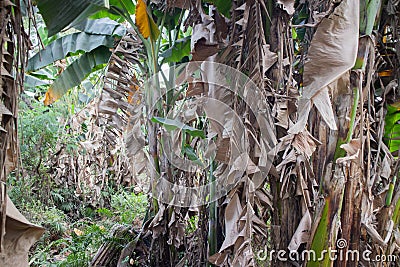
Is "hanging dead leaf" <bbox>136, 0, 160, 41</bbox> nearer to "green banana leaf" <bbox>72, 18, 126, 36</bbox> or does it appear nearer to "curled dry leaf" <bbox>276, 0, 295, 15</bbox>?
"green banana leaf" <bbox>72, 18, 126, 36</bbox>

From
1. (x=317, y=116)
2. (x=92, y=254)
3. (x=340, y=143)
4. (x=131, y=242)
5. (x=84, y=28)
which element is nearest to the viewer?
(x=340, y=143)

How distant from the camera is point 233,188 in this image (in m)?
1.04

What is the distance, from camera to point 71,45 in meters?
2.25

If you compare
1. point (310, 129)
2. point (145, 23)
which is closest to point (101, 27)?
point (145, 23)

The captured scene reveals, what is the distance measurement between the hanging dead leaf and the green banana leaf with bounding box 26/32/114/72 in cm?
59

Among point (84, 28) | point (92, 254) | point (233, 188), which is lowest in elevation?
point (92, 254)

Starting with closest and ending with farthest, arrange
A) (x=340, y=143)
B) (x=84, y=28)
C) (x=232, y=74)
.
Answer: (x=340, y=143) < (x=232, y=74) < (x=84, y=28)

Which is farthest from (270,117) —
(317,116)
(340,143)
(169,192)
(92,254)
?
(92,254)

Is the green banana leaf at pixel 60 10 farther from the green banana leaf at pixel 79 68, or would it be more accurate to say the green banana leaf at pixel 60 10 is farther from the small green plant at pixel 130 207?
the small green plant at pixel 130 207

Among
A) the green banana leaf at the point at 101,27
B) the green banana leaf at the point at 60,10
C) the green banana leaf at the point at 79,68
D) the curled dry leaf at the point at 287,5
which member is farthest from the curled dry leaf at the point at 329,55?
the green banana leaf at the point at 79,68

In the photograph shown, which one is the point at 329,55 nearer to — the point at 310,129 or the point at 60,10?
the point at 310,129

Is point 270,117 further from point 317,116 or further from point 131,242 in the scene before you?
point 131,242

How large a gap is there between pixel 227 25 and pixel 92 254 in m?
1.52

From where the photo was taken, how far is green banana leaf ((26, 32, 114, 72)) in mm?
2172
